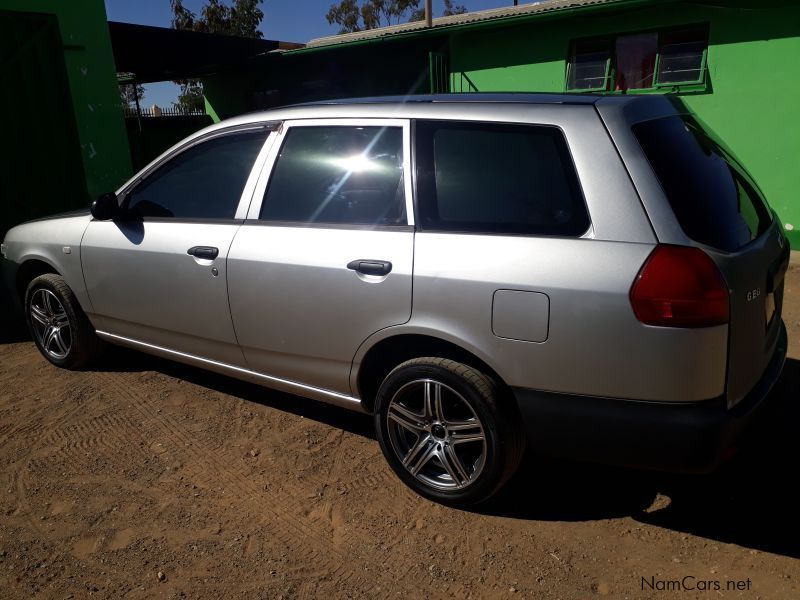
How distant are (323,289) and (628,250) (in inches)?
54.5

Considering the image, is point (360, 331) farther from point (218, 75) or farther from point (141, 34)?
point (218, 75)

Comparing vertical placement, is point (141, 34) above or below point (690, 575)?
above

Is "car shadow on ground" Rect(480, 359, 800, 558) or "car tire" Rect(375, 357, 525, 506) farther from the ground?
"car tire" Rect(375, 357, 525, 506)

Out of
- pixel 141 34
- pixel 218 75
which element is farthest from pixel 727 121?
pixel 218 75

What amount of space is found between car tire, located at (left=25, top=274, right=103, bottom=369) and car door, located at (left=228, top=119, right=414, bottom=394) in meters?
1.64

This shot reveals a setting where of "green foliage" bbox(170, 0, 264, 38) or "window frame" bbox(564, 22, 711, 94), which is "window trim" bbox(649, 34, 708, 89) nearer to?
"window frame" bbox(564, 22, 711, 94)

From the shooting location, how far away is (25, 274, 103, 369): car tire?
14.3 ft

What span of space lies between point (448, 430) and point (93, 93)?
789 cm

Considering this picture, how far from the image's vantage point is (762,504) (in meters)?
2.87

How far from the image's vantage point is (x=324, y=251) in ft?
9.86

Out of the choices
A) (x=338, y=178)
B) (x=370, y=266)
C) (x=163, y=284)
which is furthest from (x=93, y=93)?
(x=370, y=266)

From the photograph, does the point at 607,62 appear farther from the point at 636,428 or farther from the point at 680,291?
the point at 636,428

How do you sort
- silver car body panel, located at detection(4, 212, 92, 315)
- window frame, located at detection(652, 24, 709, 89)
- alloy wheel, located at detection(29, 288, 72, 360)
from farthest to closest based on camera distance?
window frame, located at detection(652, 24, 709, 89)
alloy wheel, located at detection(29, 288, 72, 360)
silver car body panel, located at detection(4, 212, 92, 315)

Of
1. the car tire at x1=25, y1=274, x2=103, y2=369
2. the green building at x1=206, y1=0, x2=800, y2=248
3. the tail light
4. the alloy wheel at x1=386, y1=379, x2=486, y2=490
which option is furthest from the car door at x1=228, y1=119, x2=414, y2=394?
the green building at x1=206, y1=0, x2=800, y2=248
